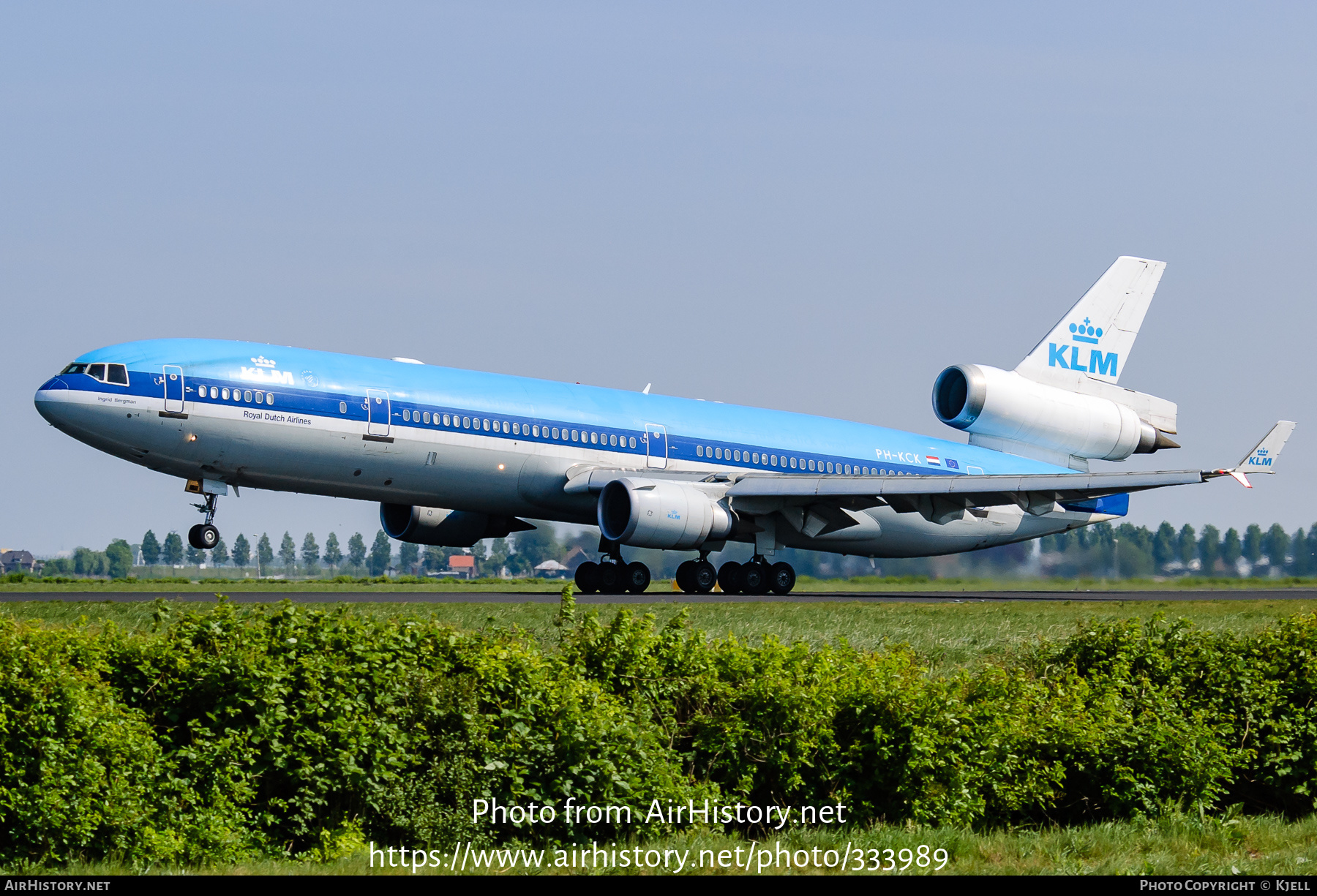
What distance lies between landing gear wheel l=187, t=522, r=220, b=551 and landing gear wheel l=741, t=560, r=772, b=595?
12.5m

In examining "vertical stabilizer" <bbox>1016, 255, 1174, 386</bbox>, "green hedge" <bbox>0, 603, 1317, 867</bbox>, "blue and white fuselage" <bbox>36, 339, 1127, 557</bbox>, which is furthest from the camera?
"vertical stabilizer" <bbox>1016, 255, 1174, 386</bbox>

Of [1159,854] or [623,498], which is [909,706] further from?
[623,498]

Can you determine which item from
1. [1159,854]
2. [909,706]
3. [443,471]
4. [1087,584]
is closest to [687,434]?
[443,471]

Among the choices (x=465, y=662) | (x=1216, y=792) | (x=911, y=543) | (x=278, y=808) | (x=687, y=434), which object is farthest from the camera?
(x=911, y=543)

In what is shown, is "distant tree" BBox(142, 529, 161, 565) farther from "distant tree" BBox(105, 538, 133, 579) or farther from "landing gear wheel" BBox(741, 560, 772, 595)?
"landing gear wheel" BBox(741, 560, 772, 595)

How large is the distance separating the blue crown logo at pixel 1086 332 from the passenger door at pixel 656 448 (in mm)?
14250

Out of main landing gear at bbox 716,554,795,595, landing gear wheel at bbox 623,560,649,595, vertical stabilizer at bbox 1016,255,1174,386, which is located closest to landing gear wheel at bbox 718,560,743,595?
main landing gear at bbox 716,554,795,595

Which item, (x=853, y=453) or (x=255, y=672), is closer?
(x=255, y=672)

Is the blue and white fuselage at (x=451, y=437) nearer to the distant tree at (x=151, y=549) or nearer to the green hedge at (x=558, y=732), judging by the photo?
the green hedge at (x=558, y=732)

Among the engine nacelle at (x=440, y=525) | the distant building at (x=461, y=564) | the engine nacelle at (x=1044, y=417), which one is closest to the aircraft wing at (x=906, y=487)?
the engine nacelle at (x=440, y=525)

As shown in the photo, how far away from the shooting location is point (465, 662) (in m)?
12.6

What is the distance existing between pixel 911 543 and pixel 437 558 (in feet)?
99.7

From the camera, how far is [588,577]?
30969 millimetres

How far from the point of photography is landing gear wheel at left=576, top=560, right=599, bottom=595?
30.8 meters
